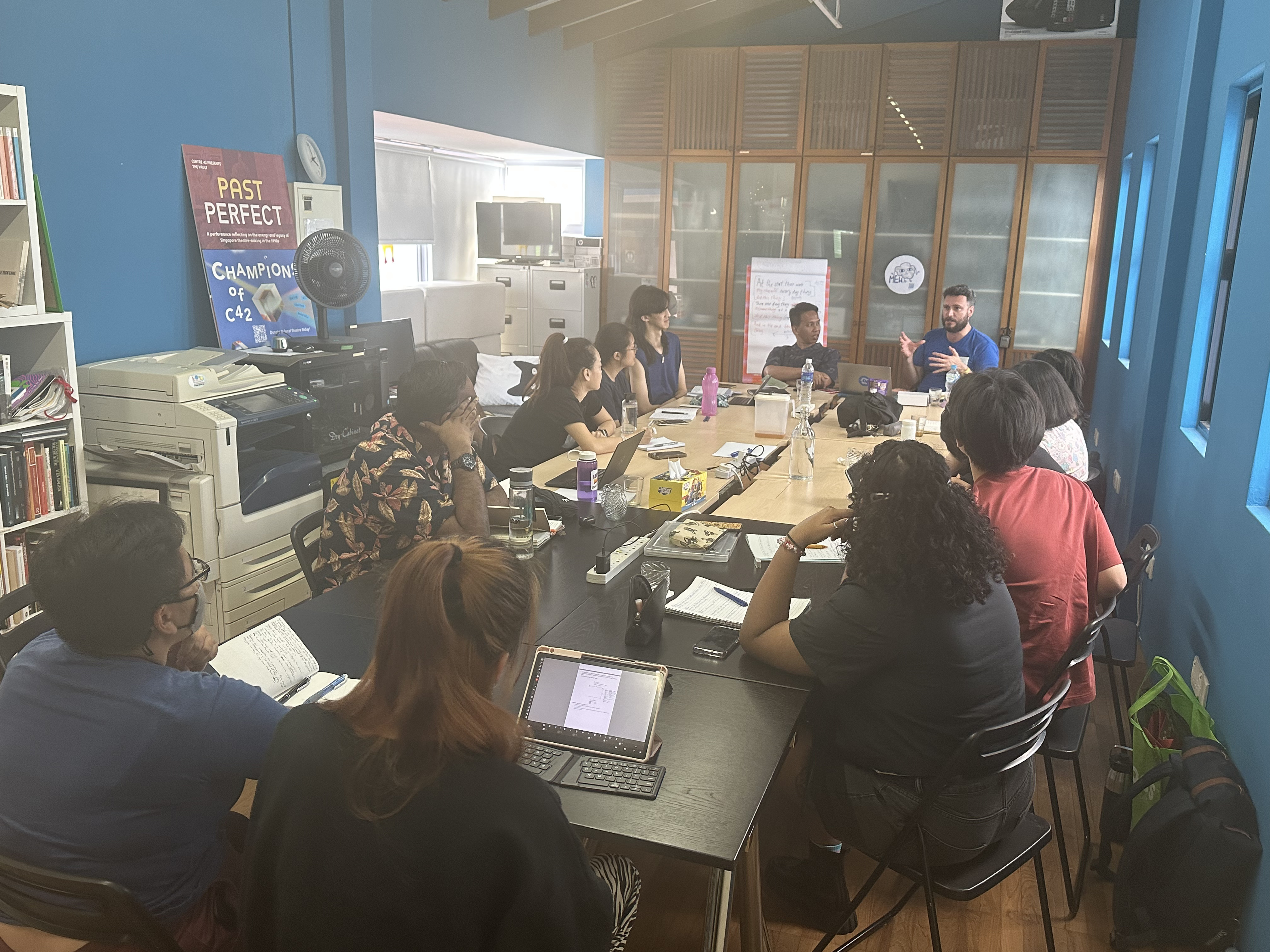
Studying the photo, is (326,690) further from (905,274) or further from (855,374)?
(905,274)

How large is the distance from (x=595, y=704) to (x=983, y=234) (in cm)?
680

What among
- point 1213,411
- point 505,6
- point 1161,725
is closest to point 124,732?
point 1161,725

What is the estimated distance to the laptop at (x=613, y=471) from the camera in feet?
11.8

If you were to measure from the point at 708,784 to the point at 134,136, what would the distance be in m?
3.71

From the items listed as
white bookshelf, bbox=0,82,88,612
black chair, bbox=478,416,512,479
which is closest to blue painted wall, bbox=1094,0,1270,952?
black chair, bbox=478,416,512,479

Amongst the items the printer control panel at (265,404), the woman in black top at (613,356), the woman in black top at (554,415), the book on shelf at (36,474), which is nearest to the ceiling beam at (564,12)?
the woman in black top at (613,356)

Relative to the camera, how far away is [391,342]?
18.8 feet

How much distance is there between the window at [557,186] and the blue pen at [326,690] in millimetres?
7299

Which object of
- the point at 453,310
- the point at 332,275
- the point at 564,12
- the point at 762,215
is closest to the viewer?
the point at 332,275

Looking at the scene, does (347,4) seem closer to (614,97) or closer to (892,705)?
(614,97)

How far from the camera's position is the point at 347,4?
5.12m

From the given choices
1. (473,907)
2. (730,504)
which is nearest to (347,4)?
(730,504)

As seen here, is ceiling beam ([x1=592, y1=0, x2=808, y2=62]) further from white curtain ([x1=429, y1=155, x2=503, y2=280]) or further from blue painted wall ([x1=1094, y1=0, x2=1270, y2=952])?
blue painted wall ([x1=1094, y1=0, x2=1270, y2=952])

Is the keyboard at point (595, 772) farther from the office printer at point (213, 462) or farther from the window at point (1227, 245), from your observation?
the window at point (1227, 245)
